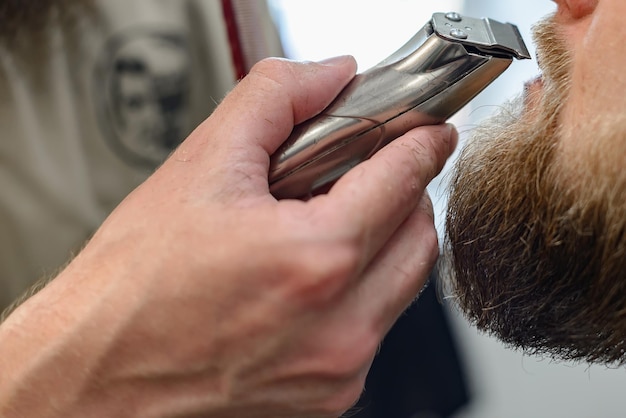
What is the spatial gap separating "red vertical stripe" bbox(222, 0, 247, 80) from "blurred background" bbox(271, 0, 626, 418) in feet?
0.69

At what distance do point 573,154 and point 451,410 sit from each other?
68 centimetres

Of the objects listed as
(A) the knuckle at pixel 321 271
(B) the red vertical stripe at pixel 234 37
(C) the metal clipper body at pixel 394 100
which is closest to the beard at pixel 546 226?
(C) the metal clipper body at pixel 394 100

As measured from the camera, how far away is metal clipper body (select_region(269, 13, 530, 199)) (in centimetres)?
44

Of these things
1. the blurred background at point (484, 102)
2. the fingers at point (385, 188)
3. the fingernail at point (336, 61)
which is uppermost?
the fingernail at point (336, 61)

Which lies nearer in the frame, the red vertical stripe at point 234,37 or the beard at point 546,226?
the beard at point 546,226

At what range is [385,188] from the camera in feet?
1.32

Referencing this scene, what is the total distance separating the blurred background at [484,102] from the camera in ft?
3.02

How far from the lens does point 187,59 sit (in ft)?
3.05

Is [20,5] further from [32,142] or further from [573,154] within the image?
[573,154]

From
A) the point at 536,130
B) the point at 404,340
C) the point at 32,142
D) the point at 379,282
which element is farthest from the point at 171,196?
the point at 404,340

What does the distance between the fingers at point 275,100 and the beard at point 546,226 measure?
0.14 meters

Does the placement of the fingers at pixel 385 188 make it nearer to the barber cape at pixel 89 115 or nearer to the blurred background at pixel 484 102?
the blurred background at pixel 484 102

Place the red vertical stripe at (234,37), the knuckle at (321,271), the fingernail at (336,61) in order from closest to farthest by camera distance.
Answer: the knuckle at (321,271) → the fingernail at (336,61) → the red vertical stripe at (234,37)

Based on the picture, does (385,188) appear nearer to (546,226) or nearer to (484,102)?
(546,226)
